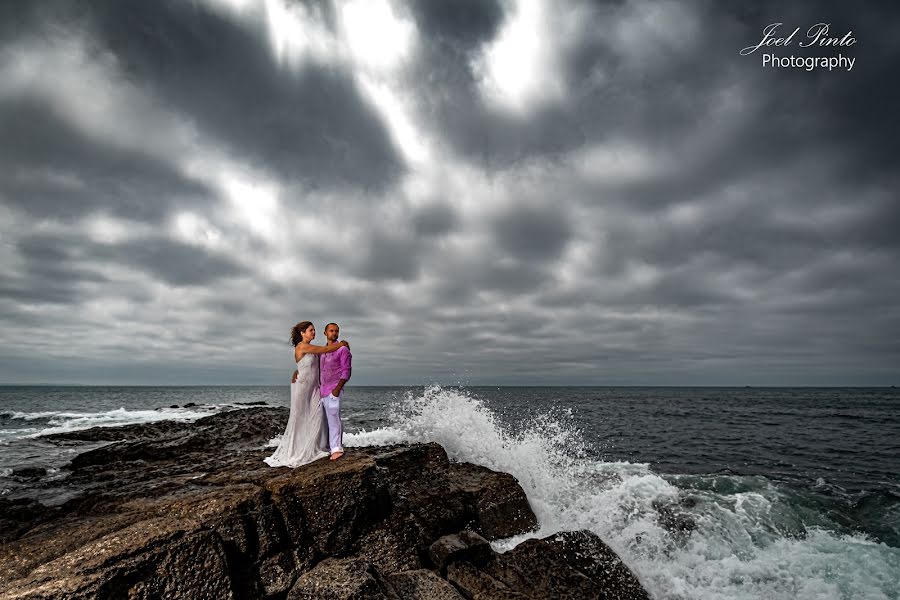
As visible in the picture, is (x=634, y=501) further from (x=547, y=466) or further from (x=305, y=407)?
(x=305, y=407)

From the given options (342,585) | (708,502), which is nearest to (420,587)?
(342,585)

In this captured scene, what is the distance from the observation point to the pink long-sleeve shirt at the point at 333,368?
830 cm

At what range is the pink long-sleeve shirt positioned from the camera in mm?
8305

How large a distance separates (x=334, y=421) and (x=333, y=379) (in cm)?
81

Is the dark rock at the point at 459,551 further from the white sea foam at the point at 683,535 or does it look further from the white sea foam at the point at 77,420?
the white sea foam at the point at 77,420

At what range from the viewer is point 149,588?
4.17 meters

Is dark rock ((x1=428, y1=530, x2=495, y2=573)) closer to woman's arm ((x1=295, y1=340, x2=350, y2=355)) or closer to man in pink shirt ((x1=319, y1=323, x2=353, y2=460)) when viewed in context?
man in pink shirt ((x1=319, y1=323, x2=353, y2=460))

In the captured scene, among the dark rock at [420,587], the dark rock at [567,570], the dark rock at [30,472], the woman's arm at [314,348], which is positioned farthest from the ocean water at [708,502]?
the woman's arm at [314,348]

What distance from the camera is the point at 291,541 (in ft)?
19.2

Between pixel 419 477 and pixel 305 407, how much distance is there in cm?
321

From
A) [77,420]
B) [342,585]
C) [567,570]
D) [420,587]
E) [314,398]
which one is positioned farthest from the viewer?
[77,420]

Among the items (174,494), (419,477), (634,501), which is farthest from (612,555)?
(174,494)

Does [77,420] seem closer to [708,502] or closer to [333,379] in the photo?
[333,379]

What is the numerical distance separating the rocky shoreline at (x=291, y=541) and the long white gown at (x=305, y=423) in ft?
1.92
